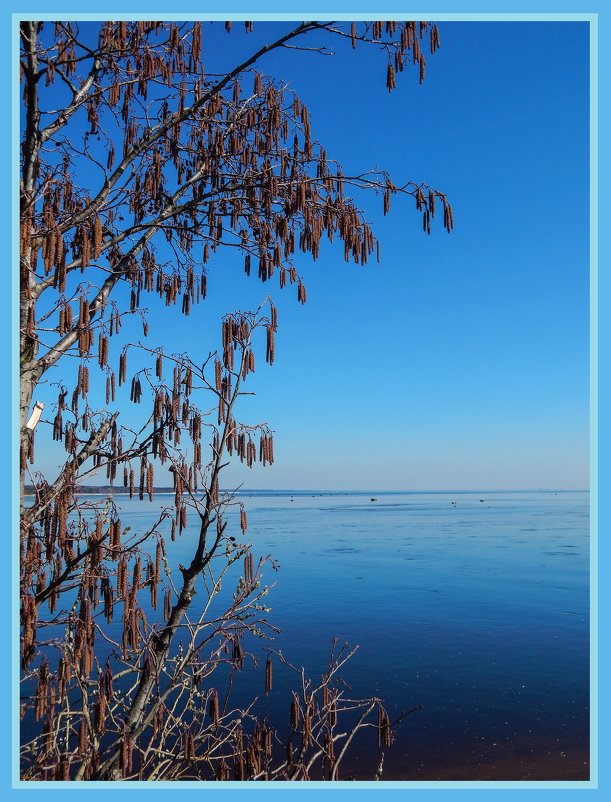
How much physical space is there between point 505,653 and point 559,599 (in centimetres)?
594

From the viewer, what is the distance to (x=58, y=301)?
11.0 ft

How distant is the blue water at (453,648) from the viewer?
30.3ft

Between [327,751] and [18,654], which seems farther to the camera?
[327,751]

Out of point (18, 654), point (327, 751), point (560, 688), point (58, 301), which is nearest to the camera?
point (18, 654)

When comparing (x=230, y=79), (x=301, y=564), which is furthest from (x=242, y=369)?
(x=301, y=564)

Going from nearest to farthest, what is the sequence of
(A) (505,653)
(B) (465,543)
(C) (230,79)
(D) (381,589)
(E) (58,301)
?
(E) (58,301)
(C) (230,79)
(A) (505,653)
(D) (381,589)
(B) (465,543)

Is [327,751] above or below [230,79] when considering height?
below

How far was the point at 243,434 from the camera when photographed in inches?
159

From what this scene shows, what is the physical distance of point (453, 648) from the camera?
557 inches

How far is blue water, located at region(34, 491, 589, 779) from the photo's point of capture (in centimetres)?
923

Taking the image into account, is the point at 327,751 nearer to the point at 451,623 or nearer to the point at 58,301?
the point at 58,301

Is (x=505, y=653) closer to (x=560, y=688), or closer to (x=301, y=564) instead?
(x=560, y=688)

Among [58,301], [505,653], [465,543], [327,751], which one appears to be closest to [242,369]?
[58,301]

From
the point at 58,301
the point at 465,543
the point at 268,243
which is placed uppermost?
the point at 268,243
